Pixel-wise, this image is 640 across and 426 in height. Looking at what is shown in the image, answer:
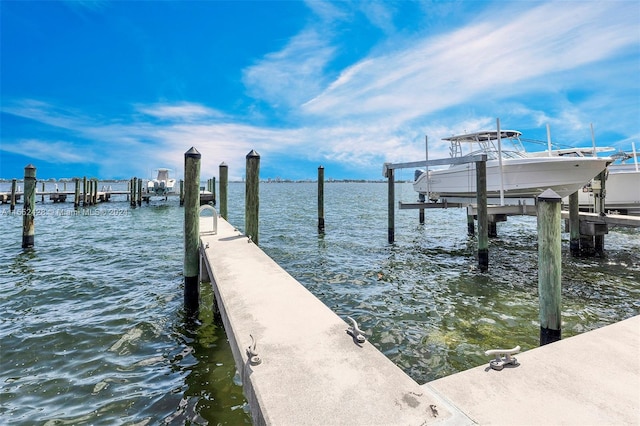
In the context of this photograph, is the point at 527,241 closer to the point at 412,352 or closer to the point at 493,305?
the point at 493,305

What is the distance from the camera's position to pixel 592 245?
11477 millimetres

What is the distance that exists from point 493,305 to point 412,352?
9.85 feet

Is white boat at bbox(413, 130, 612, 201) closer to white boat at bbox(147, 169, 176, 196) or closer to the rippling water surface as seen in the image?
the rippling water surface

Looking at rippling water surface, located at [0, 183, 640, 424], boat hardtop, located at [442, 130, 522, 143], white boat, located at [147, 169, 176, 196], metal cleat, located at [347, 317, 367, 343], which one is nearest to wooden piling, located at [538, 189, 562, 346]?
rippling water surface, located at [0, 183, 640, 424]

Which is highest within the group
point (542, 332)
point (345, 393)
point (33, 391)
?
point (345, 393)

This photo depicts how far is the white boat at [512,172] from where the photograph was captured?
441 inches

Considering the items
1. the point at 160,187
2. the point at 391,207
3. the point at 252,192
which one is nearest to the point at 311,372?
the point at 252,192

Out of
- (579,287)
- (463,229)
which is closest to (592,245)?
(579,287)

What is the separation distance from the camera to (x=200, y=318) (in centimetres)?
620

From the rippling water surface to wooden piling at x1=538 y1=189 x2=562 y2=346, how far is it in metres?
1.03

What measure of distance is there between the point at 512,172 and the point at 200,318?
11918 millimetres

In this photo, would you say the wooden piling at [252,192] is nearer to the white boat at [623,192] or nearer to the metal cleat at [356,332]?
the metal cleat at [356,332]

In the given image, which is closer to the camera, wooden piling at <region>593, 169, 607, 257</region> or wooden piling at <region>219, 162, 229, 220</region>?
wooden piling at <region>593, 169, 607, 257</region>

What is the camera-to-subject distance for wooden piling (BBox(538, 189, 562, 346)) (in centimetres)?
427
